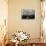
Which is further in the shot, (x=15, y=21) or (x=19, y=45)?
(x=15, y=21)

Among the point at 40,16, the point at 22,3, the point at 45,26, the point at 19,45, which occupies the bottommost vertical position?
the point at 19,45

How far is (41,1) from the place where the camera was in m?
4.13

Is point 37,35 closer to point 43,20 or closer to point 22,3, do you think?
point 43,20

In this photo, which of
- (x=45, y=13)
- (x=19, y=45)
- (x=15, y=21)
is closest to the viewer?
(x=19, y=45)

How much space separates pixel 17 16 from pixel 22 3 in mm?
425

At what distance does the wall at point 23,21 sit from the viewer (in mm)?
4250

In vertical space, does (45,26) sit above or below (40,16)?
below

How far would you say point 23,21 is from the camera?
430cm

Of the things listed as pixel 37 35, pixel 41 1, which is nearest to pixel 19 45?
pixel 37 35

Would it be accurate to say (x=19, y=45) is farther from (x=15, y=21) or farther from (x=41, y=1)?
(x=41, y=1)

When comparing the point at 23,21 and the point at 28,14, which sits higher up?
the point at 28,14

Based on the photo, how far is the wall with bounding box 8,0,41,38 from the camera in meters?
4.25

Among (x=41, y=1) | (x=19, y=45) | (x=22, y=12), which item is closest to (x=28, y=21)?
(x=22, y=12)

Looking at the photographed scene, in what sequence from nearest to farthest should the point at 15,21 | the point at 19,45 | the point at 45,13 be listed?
the point at 19,45
the point at 45,13
the point at 15,21
